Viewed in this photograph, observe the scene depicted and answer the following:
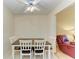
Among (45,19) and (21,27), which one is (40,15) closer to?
(45,19)

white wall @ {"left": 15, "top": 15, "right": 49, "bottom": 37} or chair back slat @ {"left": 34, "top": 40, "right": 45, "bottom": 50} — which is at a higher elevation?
white wall @ {"left": 15, "top": 15, "right": 49, "bottom": 37}

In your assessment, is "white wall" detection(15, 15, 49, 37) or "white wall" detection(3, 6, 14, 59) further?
"white wall" detection(15, 15, 49, 37)

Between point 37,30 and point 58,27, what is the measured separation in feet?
5.30

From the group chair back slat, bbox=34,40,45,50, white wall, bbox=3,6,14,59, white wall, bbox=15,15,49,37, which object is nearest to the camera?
chair back slat, bbox=34,40,45,50

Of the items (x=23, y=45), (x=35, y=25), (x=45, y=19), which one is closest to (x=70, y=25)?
(x=45, y=19)

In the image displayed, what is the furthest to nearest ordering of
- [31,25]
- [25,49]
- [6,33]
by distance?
[31,25] < [6,33] < [25,49]

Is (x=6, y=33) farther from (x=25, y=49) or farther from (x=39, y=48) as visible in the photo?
(x=39, y=48)

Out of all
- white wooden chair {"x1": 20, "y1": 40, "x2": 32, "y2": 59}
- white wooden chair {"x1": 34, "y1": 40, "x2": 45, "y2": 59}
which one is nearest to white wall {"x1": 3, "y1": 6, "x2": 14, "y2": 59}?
white wooden chair {"x1": 20, "y1": 40, "x2": 32, "y2": 59}

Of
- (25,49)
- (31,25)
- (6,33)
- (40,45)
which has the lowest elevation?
(25,49)

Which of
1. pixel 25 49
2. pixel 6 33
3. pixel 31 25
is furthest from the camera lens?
pixel 31 25

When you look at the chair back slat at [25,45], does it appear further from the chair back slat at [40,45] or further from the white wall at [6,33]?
the white wall at [6,33]

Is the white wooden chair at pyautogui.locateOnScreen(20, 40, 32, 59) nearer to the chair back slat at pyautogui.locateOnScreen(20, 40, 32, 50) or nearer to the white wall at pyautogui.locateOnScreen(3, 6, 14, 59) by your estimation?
the chair back slat at pyautogui.locateOnScreen(20, 40, 32, 50)

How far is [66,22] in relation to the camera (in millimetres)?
9781

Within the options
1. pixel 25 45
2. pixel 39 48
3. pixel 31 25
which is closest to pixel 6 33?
pixel 25 45
